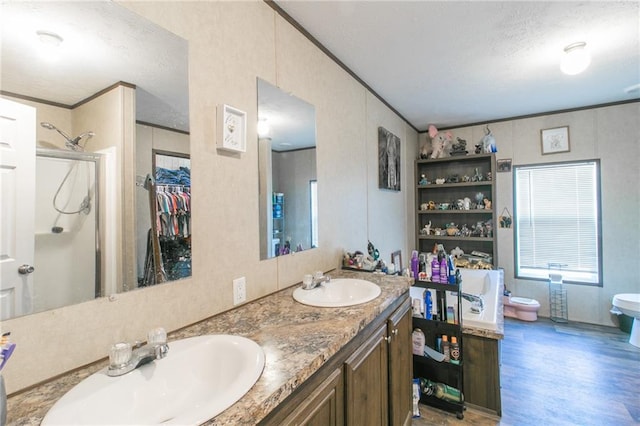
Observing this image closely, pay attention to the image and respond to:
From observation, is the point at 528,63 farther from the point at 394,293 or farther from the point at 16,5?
the point at 16,5

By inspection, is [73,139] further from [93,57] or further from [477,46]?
[477,46]

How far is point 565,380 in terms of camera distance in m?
2.39

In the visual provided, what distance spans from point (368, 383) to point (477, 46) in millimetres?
2388

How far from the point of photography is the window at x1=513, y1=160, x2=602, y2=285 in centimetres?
357

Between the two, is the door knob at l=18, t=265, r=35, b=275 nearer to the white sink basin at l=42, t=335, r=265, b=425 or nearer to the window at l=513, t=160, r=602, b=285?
the white sink basin at l=42, t=335, r=265, b=425

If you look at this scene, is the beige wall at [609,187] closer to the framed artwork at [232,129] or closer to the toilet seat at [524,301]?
the toilet seat at [524,301]

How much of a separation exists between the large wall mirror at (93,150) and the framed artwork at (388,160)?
7.26 feet

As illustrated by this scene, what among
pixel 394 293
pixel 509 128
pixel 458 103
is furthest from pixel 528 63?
pixel 394 293

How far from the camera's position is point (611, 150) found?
3.43 m

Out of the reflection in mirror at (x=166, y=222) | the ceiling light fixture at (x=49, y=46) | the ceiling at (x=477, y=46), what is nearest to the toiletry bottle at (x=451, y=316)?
the reflection in mirror at (x=166, y=222)

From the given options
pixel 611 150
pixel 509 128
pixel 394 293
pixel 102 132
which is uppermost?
pixel 509 128

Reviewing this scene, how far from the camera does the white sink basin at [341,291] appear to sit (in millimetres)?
1514

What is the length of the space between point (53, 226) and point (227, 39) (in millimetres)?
1038

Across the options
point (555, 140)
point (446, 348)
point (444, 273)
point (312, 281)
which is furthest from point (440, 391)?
point (555, 140)
